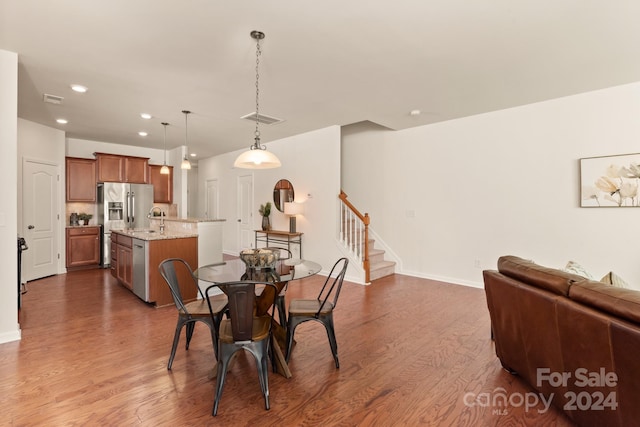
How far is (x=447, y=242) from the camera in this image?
17.4 ft

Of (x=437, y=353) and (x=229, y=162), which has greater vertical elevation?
(x=229, y=162)

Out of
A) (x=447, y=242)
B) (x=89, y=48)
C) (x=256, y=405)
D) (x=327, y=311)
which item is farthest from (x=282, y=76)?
(x=447, y=242)

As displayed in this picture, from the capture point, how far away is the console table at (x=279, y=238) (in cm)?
620

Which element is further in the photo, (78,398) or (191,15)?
(191,15)

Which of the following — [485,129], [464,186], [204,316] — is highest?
[485,129]

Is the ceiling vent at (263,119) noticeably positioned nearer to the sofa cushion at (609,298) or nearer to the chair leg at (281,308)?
the chair leg at (281,308)

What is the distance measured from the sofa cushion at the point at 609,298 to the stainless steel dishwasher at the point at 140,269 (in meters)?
4.25

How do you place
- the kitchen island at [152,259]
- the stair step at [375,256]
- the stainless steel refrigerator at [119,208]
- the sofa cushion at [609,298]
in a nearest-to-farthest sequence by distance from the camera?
the sofa cushion at [609,298] < the kitchen island at [152,259] < the stair step at [375,256] < the stainless steel refrigerator at [119,208]

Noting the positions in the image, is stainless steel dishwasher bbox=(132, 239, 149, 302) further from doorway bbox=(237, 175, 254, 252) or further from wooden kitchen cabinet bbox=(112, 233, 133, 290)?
doorway bbox=(237, 175, 254, 252)

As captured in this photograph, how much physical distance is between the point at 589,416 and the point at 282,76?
3651 millimetres

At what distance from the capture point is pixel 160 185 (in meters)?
7.47

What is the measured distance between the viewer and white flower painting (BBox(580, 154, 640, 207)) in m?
3.69

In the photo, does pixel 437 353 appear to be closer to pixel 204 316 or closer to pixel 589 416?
pixel 589 416

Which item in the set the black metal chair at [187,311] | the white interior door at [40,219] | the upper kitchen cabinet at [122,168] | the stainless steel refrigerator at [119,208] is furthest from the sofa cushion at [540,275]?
the upper kitchen cabinet at [122,168]
